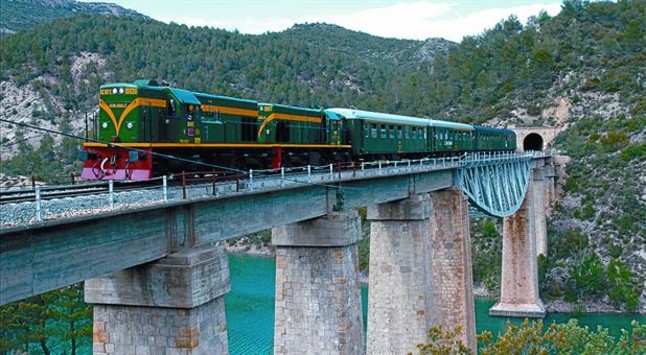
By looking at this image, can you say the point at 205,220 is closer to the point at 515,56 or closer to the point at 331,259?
the point at 331,259

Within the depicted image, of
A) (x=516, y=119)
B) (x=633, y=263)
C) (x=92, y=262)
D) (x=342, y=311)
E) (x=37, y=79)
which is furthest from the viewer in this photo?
(x=37, y=79)

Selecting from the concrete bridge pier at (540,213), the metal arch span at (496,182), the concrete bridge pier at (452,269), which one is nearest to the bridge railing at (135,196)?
the concrete bridge pier at (452,269)

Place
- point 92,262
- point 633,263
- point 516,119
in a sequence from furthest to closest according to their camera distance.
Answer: point 516,119, point 633,263, point 92,262

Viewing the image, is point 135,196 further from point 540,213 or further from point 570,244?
point 540,213

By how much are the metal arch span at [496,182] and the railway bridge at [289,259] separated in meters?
0.19

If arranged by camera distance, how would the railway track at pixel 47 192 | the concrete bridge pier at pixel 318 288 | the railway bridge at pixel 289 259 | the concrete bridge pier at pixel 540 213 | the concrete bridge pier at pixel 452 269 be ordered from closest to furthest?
the railway track at pixel 47 192 → the railway bridge at pixel 289 259 → the concrete bridge pier at pixel 318 288 → the concrete bridge pier at pixel 452 269 → the concrete bridge pier at pixel 540 213

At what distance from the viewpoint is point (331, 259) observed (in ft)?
69.0

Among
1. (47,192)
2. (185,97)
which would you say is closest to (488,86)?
(185,97)

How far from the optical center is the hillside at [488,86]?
64.2 meters

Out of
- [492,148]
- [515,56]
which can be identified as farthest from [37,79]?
[492,148]

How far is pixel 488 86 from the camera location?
100125 mm

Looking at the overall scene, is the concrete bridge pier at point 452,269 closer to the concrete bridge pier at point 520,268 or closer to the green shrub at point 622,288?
the concrete bridge pier at point 520,268

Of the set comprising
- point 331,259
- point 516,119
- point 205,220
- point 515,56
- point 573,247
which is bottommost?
point 573,247

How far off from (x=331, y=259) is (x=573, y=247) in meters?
48.3
